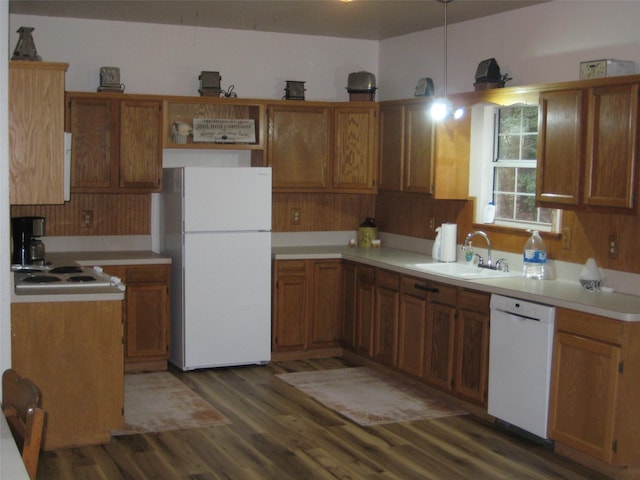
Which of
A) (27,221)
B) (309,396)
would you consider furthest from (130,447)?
(27,221)

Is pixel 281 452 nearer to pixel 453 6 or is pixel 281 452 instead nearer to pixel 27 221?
pixel 27 221

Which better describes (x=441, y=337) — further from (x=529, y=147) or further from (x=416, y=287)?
(x=529, y=147)

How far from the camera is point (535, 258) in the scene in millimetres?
5234

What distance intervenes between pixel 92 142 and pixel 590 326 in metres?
3.84

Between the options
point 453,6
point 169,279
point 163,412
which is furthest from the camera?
point 169,279

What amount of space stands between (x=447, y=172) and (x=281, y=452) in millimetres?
2441

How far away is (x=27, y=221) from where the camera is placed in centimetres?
556

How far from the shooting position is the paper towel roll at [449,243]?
20.1 feet

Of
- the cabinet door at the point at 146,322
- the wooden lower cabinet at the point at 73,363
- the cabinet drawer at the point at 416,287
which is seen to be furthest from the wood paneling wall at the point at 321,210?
the wooden lower cabinet at the point at 73,363

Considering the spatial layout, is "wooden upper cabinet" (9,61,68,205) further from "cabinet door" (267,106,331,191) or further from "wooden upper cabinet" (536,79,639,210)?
"wooden upper cabinet" (536,79,639,210)

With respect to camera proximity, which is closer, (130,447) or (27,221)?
(130,447)

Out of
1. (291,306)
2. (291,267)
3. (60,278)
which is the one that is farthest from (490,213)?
(60,278)

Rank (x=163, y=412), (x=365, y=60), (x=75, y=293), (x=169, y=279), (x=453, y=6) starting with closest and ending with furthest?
1. (x=75, y=293)
2. (x=163, y=412)
3. (x=453, y=6)
4. (x=169, y=279)
5. (x=365, y=60)

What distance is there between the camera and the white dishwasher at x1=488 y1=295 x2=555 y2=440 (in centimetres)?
460
